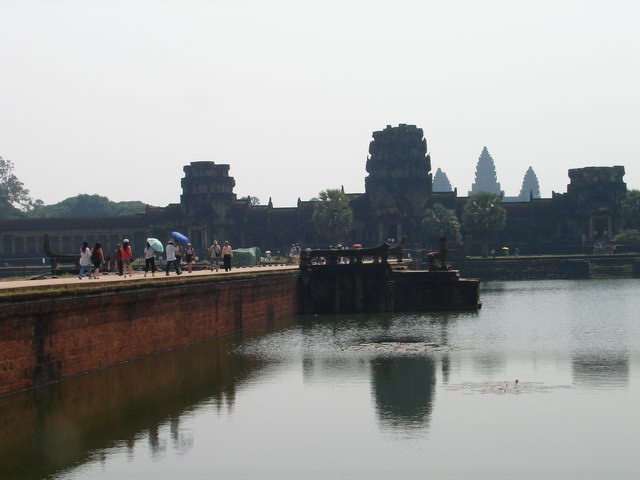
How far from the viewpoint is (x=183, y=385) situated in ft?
106

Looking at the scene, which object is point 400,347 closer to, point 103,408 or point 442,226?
point 103,408

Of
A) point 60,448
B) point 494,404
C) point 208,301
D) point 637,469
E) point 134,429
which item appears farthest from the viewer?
point 208,301

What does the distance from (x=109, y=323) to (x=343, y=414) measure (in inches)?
371

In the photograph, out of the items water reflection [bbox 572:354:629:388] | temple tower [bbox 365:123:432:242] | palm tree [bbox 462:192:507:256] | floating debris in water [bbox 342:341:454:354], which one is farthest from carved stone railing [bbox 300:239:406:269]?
temple tower [bbox 365:123:432:242]

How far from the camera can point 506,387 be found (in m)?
31.0

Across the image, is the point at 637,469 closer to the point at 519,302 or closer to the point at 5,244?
the point at 519,302

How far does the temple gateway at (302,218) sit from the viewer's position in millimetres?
145625

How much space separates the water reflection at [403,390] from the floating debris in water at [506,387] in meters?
1.02

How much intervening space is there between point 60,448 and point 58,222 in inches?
5109

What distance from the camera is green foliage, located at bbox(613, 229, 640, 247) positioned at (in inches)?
5030

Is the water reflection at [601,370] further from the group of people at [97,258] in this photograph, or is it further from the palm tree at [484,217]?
the palm tree at [484,217]

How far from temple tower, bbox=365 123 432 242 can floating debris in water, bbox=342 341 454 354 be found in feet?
336

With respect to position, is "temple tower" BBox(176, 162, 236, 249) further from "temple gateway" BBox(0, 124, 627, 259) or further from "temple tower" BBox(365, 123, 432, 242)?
"temple tower" BBox(365, 123, 432, 242)

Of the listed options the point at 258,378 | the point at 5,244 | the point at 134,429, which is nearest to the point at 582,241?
the point at 5,244
